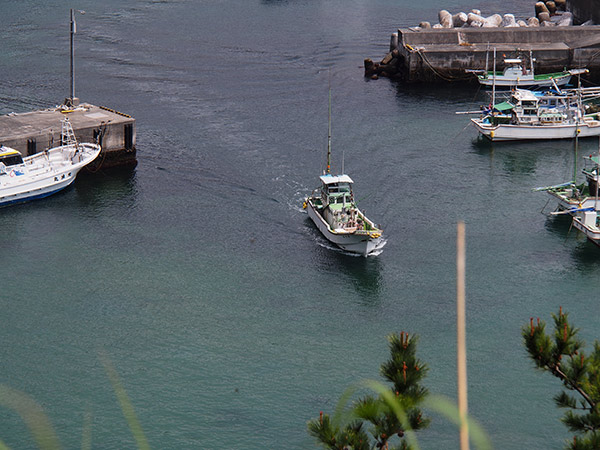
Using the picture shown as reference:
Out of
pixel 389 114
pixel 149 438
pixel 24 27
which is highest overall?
pixel 24 27

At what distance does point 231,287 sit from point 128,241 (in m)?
8.49

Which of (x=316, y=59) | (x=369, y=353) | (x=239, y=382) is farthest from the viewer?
(x=316, y=59)

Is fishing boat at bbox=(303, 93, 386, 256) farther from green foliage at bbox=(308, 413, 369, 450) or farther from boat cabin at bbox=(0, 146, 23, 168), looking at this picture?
green foliage at bbox=(308, 413, 369, 450)

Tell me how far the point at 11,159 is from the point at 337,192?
21.5 metres

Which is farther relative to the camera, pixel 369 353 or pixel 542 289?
pixel 542 289

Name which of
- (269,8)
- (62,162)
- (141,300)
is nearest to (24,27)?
(269,8)

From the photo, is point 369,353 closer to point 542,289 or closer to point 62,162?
point 542,289

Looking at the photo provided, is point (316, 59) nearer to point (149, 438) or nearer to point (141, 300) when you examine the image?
point (141, 300)

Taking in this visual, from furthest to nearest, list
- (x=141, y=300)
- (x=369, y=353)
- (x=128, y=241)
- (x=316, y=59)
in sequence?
(x=316, y=59)
(x=128, y=241)
(x=141, y=300)
(x=369, y=353)

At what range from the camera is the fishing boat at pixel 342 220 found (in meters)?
49.8

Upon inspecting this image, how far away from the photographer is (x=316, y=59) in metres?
92.9

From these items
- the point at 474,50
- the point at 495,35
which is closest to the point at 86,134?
the point at 474,50

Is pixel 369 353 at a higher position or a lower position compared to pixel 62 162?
lower

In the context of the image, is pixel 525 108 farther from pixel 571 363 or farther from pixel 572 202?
pixel 571 363
